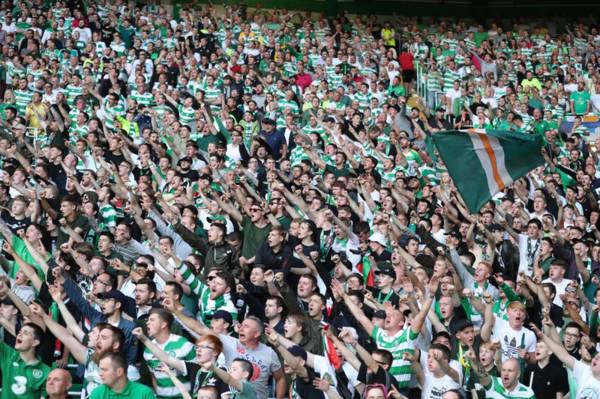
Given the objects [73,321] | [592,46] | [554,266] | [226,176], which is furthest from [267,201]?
[592,46]

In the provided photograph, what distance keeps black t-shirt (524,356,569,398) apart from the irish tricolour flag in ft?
9.75

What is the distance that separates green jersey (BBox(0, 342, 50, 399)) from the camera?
796 cm

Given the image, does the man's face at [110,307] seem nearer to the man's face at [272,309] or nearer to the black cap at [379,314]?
the man's face at [272,309]

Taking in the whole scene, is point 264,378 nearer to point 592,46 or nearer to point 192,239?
point 192,239

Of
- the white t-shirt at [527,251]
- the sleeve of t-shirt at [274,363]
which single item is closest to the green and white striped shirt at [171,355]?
the sleeve of t-shirt at [274,363]

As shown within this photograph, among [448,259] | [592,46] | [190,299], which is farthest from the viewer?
[592,46]

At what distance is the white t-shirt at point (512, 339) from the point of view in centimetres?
998

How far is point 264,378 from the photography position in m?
8.48

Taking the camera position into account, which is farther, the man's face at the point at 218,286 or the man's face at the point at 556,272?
the man's face at the point at 556,272

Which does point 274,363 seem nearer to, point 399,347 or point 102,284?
point 399,347

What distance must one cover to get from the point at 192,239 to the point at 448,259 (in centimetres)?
300

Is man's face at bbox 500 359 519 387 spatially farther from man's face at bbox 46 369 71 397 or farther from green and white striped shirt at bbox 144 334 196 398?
man's face at bbox 46 369 71 397

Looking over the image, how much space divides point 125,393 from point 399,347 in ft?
9.21

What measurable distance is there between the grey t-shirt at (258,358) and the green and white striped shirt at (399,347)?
3.51 ft
